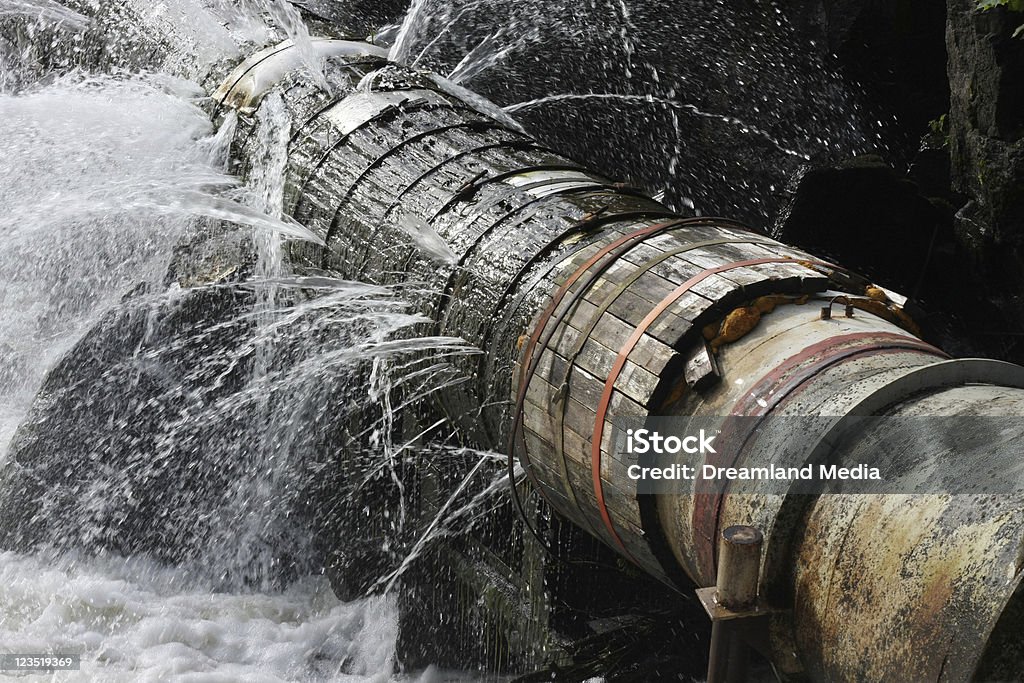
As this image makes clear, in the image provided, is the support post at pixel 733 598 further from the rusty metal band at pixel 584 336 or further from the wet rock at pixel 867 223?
the wet rock at pixel 867 223

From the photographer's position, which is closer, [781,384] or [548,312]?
[781,384]

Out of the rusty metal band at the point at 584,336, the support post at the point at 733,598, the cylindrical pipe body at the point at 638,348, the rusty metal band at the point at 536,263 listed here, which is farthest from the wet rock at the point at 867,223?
the support post at the point at 733,598

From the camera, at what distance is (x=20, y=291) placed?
23.2 ft

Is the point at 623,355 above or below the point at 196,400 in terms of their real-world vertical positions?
above

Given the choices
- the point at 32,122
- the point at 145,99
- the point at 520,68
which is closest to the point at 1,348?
the point at 32,122

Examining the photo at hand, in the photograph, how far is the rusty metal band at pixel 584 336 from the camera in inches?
131

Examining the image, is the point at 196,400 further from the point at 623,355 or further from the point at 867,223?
the point at 867,223

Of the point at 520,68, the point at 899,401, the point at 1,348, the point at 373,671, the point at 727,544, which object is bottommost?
the point at 373,671

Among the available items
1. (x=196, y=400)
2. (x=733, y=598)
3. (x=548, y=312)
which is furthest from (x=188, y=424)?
(x=733, y=598)

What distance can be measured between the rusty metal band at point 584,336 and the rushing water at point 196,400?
73 centimetres

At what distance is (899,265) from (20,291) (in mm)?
5996

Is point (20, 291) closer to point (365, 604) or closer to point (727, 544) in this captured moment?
point (365, 604)

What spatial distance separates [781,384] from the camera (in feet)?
8.98

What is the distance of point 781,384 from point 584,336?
0.80m
